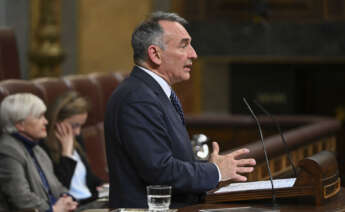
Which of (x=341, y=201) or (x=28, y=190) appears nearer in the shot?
(x=341, y=201)

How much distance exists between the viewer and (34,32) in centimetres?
846

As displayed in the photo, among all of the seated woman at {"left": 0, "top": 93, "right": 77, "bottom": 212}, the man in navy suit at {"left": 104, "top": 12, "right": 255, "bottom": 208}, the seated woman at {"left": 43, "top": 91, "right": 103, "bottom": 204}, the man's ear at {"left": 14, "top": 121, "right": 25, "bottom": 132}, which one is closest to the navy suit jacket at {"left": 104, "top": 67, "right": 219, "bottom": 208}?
the man in navy suit at {"left": 104, "top": 12, "right": 255, "bottom": 208}

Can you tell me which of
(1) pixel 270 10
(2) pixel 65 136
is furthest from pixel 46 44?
(2) pixel 65 136

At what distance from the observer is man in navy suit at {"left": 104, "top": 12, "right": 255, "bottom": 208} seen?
255cm

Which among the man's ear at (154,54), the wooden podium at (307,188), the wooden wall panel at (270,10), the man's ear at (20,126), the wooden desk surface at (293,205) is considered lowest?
the wooden desk surface at (293,205)

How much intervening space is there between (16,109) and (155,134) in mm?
1383

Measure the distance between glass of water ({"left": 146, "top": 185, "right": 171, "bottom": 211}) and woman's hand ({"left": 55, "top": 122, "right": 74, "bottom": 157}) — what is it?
78.1 inches

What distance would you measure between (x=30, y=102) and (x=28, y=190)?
16.9 inches

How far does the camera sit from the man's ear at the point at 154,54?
8.82ft

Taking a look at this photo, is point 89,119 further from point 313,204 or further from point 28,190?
point 313,204

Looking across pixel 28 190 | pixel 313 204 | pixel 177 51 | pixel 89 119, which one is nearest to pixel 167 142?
pixel 177 51

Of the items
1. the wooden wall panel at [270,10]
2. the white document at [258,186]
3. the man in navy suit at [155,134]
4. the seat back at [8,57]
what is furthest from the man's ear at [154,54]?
the wooden wall panel at [270,10]

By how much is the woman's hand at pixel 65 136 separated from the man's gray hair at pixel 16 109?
1.63 ft

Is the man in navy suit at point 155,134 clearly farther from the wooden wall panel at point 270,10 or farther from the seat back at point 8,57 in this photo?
the wooden wall panel at point 270,10
